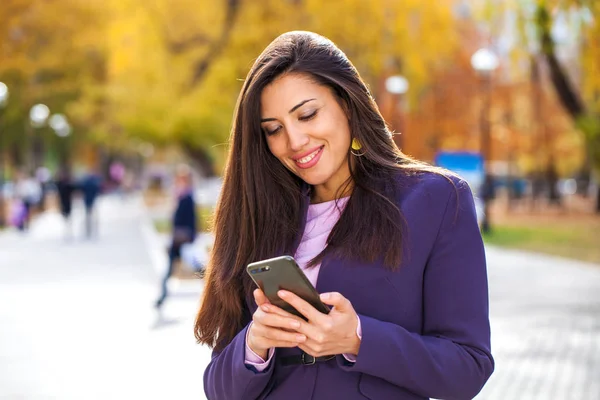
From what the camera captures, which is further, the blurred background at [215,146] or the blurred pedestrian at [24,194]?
the blurred pedestrian at [24,194]

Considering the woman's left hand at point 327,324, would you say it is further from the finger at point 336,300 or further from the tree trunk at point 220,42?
the tree trunk at point 220,42

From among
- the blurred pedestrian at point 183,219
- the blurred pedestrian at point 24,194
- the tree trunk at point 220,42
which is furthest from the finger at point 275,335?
the blurred pedestrian at point 24,194

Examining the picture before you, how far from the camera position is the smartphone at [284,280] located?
1979mm

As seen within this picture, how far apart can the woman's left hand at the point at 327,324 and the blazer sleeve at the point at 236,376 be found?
Answer: 0.64 ft

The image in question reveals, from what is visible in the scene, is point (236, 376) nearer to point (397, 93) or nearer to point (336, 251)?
point (336, 251)

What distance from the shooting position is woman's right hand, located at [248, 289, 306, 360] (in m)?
2.03

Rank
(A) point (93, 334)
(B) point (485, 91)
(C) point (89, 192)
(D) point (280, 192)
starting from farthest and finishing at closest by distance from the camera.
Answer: (B) point (485, 91) → (C) point (89, 192) → (A) point (93, 334) → (D) point (280, 192)

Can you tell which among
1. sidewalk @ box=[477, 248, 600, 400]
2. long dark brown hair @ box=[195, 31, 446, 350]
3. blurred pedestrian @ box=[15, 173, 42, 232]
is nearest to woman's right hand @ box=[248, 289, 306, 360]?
long dark brown hair @ box=[195, 31, 446, 350]

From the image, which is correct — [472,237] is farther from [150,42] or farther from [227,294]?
[150,42]

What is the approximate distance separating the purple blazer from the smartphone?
6.0 inches

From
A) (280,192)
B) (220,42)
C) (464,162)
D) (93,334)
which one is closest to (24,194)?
(220,42)

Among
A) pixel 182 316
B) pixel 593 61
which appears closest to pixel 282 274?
pixel 182 316

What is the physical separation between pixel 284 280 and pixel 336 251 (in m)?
0.26

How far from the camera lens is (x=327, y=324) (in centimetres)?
200
